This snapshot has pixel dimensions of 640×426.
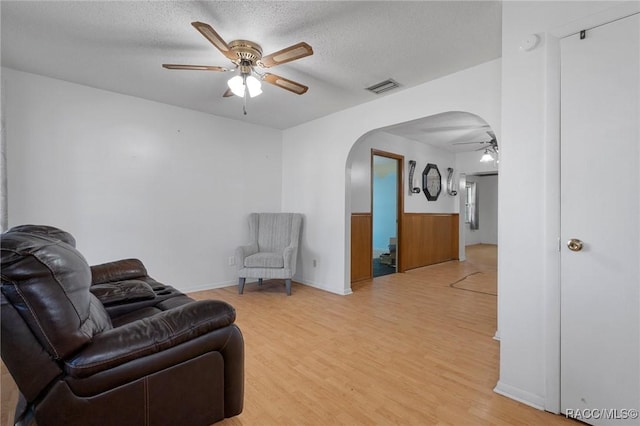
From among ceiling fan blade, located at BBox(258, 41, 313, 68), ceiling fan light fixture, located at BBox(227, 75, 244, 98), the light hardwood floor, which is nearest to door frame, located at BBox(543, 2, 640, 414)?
the light hardwood floor

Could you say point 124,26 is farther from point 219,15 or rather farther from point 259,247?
point 259,247

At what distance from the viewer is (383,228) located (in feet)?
23.4

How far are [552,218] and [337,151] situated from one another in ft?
9.06

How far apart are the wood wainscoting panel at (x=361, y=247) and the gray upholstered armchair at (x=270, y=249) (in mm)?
877

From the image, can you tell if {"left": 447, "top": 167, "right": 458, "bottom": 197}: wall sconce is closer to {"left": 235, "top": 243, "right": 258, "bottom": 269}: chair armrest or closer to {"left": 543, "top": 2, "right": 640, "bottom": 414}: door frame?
{"left": 235, "top": 243, "right": 258, "bottom": 269}: chair armrest

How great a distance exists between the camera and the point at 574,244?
161cm

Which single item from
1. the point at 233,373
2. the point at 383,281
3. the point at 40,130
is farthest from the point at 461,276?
the point at 40,130

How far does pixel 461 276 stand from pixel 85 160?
5575mm

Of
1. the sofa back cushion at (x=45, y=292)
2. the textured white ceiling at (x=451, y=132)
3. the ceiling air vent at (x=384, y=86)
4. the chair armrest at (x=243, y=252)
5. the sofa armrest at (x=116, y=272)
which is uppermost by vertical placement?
the ceiling air vent at (x=384, y=86)

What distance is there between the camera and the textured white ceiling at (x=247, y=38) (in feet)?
6.48

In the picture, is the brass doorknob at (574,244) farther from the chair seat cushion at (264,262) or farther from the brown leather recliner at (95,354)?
the chair seat cushion at (264,262)

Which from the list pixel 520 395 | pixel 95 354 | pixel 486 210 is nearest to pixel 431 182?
pixel 520 395

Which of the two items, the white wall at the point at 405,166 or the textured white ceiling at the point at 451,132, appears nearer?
the textured white ceiling at the point at 451,132

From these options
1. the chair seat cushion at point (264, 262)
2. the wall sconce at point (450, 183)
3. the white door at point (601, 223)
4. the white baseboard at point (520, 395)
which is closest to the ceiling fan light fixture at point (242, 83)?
the white door at point (601, 223)
